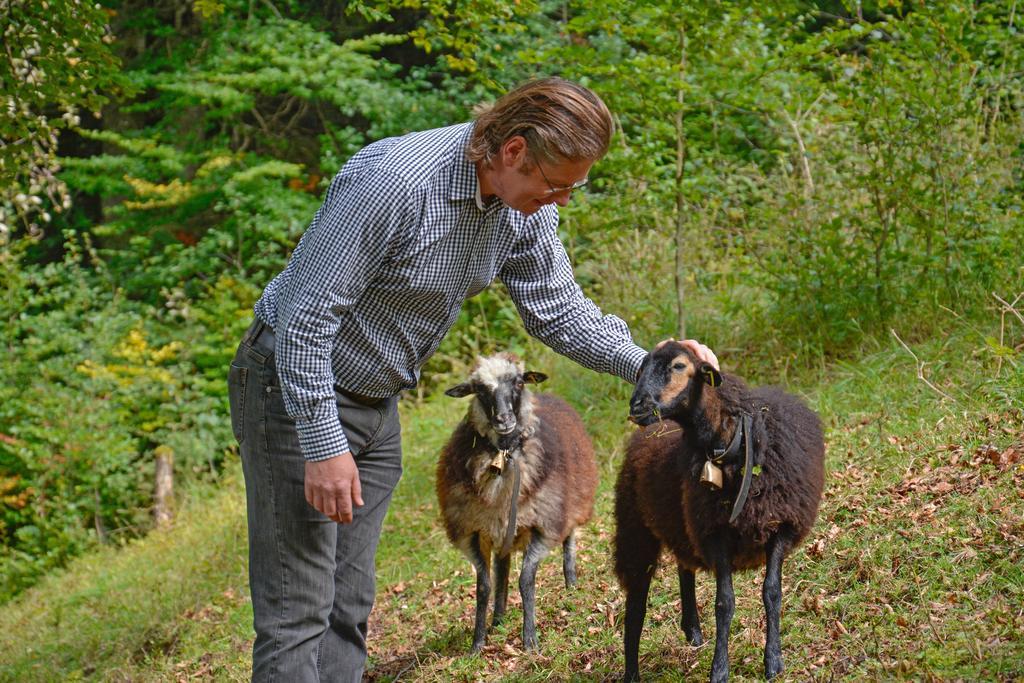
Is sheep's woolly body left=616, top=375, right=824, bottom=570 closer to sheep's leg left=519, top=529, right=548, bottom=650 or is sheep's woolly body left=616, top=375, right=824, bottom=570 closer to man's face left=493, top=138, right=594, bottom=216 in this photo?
sheep's leg left=519, top=529, right=548, bottom=650

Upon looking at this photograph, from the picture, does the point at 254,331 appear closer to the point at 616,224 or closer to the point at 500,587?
the point at 500,587

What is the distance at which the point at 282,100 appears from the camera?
16.6 metres

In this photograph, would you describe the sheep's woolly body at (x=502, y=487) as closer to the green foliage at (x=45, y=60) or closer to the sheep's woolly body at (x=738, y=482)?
the sheep's woolly body at (x=738, y=482)

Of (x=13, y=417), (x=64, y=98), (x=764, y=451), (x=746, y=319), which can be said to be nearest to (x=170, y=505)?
(x=13, y=417)

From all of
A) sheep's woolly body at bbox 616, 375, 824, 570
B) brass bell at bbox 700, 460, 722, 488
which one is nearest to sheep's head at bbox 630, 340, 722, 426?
sheep's woolly body at bbox 616, 375, 824, 570

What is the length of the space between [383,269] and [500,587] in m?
3.23

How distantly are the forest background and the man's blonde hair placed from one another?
250cm

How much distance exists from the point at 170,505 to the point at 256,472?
9.14 m

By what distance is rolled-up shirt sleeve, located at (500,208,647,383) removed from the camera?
372cm

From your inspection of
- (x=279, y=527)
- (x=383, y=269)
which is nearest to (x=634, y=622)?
(x=279, y=527)

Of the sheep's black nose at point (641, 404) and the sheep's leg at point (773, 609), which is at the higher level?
the sheep's black nose at point (641, 404)

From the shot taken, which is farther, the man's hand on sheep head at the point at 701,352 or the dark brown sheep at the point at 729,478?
the dark brown sheep at the point at 729,478

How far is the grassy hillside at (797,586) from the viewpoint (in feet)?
14.5

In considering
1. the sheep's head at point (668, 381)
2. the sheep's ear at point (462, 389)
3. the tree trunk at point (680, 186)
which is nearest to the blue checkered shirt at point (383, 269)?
the sheep's head at point (668, 381)
